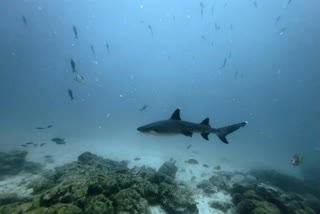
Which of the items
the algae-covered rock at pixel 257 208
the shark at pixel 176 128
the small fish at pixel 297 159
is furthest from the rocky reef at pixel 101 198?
the small fish at pixel 297 159

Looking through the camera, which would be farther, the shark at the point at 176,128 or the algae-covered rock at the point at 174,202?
the algae-covered rock at the point at 174,202

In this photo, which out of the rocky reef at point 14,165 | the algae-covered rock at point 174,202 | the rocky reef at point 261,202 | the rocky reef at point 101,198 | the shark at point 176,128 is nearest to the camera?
the rocky reef at point 101,198

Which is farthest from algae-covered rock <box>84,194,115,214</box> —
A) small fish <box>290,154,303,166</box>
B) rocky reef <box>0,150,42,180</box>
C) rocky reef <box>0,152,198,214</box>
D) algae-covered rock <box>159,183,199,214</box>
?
rocky reef <box>0,150,42,180</box>

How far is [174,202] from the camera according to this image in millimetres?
6543

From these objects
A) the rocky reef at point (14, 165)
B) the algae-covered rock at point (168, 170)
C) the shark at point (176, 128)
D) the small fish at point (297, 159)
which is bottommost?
the small fish at point (297, 159)

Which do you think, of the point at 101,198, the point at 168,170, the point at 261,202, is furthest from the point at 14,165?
the point at 261,202

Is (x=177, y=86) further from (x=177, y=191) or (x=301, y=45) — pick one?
(x=177, y=191)

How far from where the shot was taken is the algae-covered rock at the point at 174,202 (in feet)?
21.0

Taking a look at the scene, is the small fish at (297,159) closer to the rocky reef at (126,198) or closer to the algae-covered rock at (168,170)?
the rocky reef at (126,198)

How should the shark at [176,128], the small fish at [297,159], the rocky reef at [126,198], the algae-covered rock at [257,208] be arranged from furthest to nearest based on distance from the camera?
the small fish at [297,159] → the algae-covered rock at [257,208] → the shark at [176,128] → the rocky reef at [126,198]

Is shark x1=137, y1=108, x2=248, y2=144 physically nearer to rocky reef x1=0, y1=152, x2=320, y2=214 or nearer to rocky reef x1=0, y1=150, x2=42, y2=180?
rocky reef x1=0, y1=152, x2=320, y2=214

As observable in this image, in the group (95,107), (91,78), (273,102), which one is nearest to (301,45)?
(273,102)

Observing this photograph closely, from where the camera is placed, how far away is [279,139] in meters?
177

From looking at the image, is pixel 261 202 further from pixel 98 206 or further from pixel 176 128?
pixel 98 206
